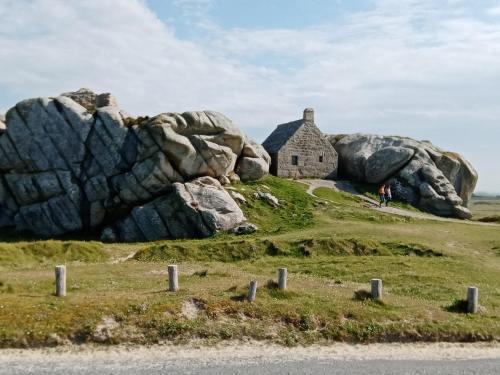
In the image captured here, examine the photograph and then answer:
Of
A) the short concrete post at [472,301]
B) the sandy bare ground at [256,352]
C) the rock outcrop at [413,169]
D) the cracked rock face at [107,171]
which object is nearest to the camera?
the sandy bare ground at [256,352]

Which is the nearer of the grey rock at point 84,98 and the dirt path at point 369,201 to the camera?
the dirt path at point 369,201

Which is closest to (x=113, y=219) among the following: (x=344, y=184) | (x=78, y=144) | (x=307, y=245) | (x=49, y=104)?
(x=78, y=144)

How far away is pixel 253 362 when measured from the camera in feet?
66.7

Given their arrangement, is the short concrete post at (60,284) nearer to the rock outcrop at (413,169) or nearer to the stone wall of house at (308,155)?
the stone wall of house at (308,155)

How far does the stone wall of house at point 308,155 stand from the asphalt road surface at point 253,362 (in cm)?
4855

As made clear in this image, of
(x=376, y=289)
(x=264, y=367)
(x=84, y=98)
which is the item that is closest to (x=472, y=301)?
(x=376, y=289)

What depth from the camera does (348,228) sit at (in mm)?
47844

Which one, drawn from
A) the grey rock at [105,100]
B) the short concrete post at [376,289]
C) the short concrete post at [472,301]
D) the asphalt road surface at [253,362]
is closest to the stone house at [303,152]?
the grey rock at [105,100]

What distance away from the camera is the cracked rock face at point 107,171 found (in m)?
52.1

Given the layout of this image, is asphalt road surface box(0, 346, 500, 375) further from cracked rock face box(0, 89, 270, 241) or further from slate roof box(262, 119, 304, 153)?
slate roof box(262, 119, 304, 153)

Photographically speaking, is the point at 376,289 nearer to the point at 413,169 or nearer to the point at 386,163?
the point at 413,169

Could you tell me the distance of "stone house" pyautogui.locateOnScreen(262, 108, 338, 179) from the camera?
69.8 metres

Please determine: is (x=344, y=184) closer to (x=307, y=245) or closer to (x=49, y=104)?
(x=307, y=245)

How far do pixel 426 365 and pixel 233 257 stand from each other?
22.7 m
